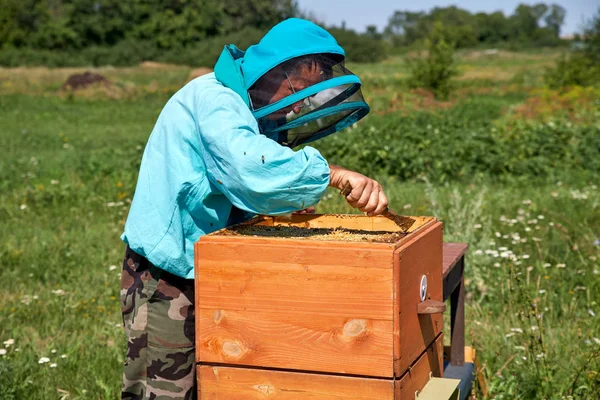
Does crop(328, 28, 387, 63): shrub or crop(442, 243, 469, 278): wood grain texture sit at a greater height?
crop(328, 28, 387, 63): shrub

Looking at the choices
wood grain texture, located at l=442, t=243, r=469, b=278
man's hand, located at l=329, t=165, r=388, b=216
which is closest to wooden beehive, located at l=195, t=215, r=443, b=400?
man's hand, located at l=329, t=165, r=388, b=216

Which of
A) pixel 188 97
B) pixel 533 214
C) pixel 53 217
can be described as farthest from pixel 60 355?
pixel 533 214

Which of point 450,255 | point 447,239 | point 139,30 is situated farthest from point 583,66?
point 139,30

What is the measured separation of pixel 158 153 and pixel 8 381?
170 centimetres

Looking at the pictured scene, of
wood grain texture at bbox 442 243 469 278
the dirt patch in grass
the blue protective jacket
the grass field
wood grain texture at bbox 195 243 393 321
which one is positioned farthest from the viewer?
the dirt patch in grass

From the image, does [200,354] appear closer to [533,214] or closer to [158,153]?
[158,153]

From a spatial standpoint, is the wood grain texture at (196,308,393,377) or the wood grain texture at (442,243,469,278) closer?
the wood grain texture at (196,308,393,377)

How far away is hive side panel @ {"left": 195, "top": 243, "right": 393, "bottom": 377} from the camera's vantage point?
1.90 m

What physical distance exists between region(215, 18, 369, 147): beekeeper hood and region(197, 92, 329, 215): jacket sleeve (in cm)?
16

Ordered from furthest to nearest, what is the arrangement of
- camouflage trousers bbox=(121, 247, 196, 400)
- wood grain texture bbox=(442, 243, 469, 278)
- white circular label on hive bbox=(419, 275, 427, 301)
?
wood grain texture bbox=(442, 243, 469, 278) → camouflage trousers bbox=(121, 247, 196, 400) → white circular label on hive bbox=(419, 275, 427, 301)

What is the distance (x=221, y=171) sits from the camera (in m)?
2.06

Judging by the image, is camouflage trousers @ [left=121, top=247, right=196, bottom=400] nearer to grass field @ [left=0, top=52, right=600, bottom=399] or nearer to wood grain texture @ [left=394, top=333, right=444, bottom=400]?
wood grain texture @ [left=394, top=333, right=444, bottom=400]

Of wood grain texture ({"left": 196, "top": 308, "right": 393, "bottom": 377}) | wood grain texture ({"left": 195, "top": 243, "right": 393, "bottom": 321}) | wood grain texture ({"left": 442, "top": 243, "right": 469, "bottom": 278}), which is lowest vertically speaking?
wood grain texture ({"left": 442, "top": 243, "right": 469, "bottom": 278})

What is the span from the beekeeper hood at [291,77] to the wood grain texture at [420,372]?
0.82m
